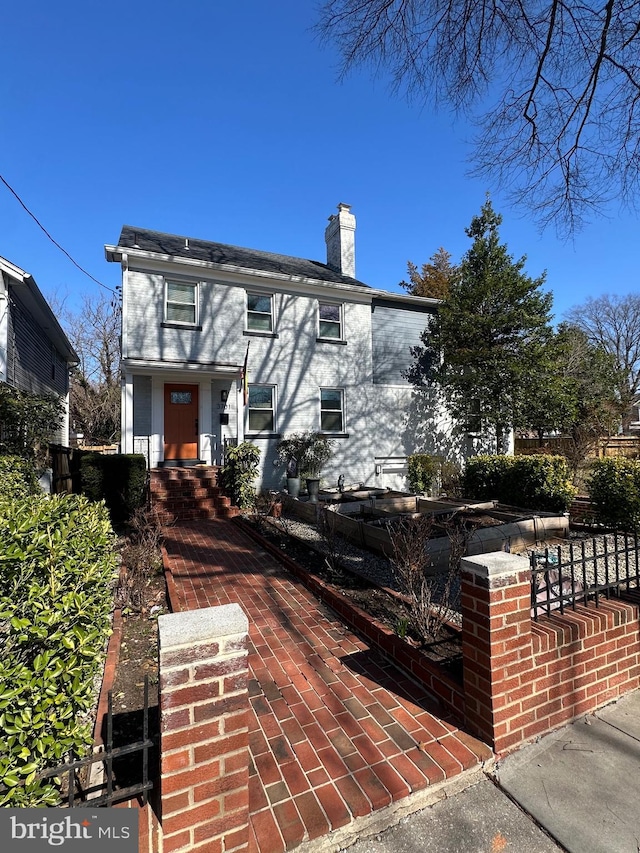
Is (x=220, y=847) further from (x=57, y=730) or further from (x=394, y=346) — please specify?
(x=394, y=346)

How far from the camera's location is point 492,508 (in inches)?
314

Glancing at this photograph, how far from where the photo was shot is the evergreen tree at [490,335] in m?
13.3

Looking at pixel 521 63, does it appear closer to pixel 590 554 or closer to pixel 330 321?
pixel 590 554

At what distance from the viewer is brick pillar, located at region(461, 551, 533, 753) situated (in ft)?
7.41

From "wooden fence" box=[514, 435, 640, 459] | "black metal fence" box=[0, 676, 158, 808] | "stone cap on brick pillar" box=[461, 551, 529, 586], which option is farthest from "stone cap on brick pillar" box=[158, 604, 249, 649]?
"wooden fence" box=[514, 435, 640, 459]

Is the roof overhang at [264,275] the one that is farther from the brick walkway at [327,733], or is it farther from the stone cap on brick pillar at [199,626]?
the stone cap on brick pillar at [199,626]

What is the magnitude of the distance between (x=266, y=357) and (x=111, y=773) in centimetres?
1107

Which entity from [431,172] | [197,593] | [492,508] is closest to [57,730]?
[197,593]

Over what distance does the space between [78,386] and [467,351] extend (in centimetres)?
2163

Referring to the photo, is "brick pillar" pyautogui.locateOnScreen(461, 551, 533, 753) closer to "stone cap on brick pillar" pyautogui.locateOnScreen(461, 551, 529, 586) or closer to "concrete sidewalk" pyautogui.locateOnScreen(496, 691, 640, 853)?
"stone cap on brick pillar" pyautogui.locateOnScreen(461, 551, 529, 586)

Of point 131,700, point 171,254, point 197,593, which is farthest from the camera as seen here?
point 171,254

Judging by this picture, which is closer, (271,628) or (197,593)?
(271,628)

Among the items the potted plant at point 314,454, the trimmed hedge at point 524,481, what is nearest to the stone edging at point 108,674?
the potted plant at point 314,454

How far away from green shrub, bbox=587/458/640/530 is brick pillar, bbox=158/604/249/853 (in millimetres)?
7445
